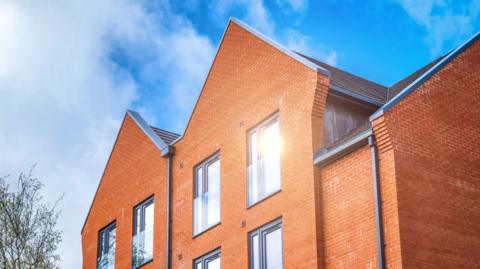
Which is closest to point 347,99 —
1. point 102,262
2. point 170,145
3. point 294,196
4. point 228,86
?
point 294,196

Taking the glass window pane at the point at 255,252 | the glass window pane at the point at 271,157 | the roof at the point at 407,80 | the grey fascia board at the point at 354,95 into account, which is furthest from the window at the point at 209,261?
the roof at the point at 407,80

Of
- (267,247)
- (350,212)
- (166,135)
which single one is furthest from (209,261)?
(166,135)

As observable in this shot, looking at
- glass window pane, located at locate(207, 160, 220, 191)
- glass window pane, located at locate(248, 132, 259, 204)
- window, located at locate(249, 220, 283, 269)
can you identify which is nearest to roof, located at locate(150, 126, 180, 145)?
glass window pane, located at locate(207, 160, 220, 191)

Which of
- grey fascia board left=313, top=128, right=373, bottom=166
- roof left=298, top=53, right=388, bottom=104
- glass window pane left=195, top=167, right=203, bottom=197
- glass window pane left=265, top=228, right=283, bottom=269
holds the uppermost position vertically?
roof left=298, top=53, right=388, bottom=104

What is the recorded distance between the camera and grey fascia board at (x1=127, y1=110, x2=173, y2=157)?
1115 inches

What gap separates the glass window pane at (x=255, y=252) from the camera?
22562 mm

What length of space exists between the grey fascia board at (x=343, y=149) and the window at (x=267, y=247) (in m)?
2.08

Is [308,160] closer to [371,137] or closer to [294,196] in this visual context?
[294,196]

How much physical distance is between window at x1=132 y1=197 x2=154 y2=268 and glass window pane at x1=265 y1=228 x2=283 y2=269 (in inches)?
264

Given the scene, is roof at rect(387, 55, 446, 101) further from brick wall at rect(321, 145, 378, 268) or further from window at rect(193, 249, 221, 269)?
window at rect(193, 249, 221, 269)

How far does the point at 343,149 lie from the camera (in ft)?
66.8

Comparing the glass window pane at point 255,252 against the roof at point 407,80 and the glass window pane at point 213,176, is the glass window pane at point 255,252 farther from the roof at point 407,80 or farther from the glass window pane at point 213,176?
the roof at point 407,80

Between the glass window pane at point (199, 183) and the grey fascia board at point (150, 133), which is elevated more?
the grey fascia board at point (150, 133)

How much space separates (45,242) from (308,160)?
13327 mm
